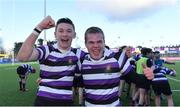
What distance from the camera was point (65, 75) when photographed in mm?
4828

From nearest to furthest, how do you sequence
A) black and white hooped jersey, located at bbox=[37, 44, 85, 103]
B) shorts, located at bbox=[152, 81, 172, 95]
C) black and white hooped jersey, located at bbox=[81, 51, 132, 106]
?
1. black and white hooped jersey, located at bbox=[81, 51, 132, 106]
2. black and white hooped jersey, located at bbox=[37, 44, 85, 103]
3. shorts, located at bbox=[152, 81, 172, 95]

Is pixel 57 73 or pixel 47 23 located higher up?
pixel 47 23

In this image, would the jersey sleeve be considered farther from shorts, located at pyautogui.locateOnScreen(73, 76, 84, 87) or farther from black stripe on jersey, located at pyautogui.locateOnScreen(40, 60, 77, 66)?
shorts, located at pyautogui.locateOnScreen(73, 76, 84, 87)

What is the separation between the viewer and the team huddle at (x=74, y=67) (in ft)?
15.5

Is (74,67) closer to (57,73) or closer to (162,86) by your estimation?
(57,73)

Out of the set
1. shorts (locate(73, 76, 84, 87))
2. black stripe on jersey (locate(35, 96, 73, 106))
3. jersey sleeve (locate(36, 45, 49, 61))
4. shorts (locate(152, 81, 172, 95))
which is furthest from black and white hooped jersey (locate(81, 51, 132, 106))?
shorts (locate(152, 81, 172, 95))

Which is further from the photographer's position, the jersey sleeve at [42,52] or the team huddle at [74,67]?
the jersey sleeve at [42,52]

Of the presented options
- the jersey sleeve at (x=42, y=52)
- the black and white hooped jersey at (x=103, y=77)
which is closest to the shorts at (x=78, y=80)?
the black and white hooped jersey at (x=103, y=77)

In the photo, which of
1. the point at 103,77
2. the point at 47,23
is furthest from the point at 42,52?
the point at 103,77

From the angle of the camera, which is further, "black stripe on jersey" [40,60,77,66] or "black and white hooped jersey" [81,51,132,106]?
"black stripe on jersey" [40,60,77,66]

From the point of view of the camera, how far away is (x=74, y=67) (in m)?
4.89

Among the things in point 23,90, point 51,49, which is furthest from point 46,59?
point 23,90

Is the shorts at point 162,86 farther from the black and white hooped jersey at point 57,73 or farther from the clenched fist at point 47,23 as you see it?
the clenched fist at point 47,23

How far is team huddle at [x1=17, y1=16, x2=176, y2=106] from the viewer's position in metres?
4.71
